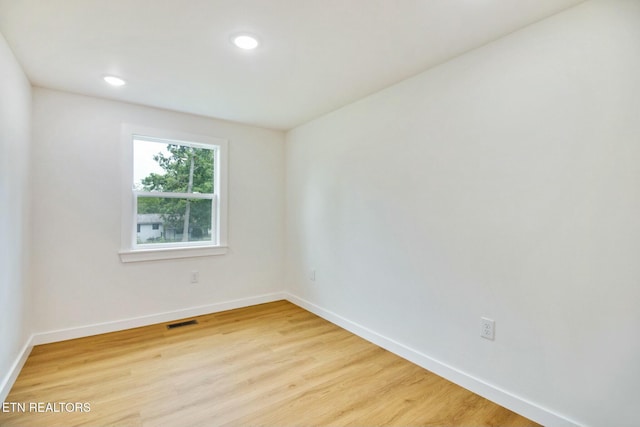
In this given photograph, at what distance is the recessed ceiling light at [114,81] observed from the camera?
2500 mm

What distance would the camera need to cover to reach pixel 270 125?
3.86 meters

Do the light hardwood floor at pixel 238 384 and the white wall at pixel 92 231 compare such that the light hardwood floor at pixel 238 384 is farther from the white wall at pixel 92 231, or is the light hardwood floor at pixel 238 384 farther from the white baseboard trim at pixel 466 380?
the white wall at pixel 92 231

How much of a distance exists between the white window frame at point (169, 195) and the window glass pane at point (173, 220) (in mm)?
53

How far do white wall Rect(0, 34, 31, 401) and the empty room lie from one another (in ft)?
0.09

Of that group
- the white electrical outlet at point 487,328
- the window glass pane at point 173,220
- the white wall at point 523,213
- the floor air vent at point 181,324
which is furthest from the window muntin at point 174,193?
the white electrical outlet at point 487,328

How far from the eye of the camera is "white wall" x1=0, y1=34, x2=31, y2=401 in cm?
192

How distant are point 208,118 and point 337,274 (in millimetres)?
2276

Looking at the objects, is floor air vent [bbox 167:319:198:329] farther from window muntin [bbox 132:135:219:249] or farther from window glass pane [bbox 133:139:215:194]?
window glass pane [bbox 133:139:215:194]

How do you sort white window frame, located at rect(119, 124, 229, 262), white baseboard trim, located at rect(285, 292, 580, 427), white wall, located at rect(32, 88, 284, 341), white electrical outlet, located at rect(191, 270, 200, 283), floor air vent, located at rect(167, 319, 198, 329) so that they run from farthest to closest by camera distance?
white electrical outlet, located at rect(191, 270, 200, 283) → floor air vent, located at rect(167, 319, 198, 329) → white window frame, located at rect(119, 124, 229, 262) → white wall, located at rect(32, 88, 284, 341) → white baseboard trim, located at rect(285, 292, 580, 427)

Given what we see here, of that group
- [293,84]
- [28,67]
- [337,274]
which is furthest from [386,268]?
[28,67]

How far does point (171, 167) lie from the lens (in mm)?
3404

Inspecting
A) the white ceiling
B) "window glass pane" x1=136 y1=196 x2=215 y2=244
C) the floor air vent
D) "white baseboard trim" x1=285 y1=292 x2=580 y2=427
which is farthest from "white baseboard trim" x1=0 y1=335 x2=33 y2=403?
"white baseboard trim" x1=285 y1=292 x2=580 y2=427

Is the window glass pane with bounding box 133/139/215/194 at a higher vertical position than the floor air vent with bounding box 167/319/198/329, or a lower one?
higher

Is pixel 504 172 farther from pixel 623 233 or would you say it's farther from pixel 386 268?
pixel 386 268
